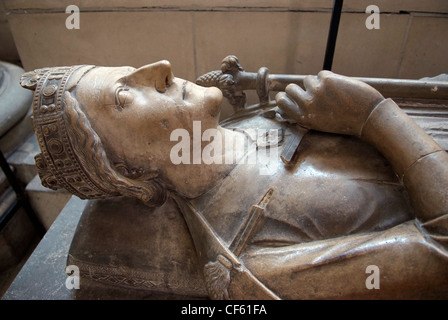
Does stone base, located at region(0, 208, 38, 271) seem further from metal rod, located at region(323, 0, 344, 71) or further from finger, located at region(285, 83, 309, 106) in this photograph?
metal rod, located at region(323, 0, 344, 71)

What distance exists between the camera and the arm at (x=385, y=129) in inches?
52.5

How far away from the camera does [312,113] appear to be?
1621 millimetres

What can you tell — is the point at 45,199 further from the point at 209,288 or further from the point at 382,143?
the point at 382,143

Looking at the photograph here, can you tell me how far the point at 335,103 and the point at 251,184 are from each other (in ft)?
1.76

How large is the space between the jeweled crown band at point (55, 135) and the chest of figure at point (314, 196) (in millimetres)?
584

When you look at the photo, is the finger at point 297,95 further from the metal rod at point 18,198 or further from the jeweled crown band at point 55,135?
the metal rod at point 18,198

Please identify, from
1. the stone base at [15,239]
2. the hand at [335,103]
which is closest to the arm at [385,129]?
the hand at [335,103]

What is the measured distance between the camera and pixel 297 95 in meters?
1.67

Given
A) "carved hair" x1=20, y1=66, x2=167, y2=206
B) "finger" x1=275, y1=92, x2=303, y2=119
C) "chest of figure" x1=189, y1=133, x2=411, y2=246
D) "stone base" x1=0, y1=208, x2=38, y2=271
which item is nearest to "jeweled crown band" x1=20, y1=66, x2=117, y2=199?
"carved hair" x1=20, y1=66, x2=167, y2=206

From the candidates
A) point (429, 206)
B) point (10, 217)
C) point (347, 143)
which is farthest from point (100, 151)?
point (10, 217)

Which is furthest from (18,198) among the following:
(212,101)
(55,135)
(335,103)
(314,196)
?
(335,103)

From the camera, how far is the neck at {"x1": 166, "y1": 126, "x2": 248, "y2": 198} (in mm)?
1638

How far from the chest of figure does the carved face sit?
352mm
